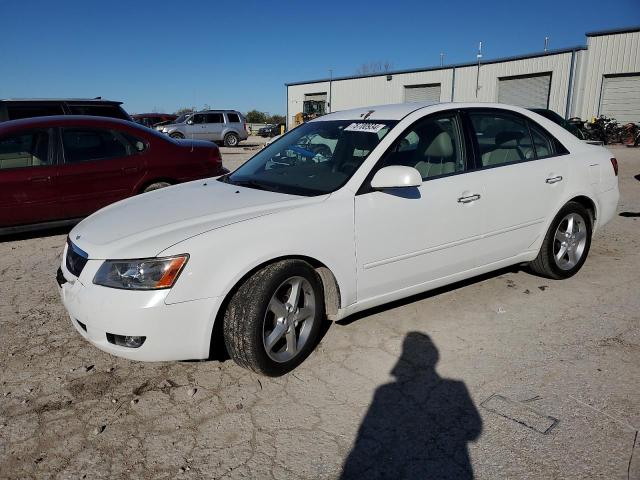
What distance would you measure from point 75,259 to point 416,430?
2157 millimetres

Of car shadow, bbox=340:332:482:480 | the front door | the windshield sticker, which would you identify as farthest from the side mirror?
car shadow, bbox=340:332:482:480

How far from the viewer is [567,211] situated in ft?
14.5

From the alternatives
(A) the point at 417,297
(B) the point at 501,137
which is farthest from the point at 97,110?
(B) the point at 501,137

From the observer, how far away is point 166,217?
10.1 ft

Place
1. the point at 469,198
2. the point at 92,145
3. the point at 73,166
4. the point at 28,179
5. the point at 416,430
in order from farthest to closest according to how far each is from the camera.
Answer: the point at 92,145, the point at 73,166, the point at 28,179, the point at 469,198, the point at 416,430

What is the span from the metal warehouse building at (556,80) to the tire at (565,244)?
14.5 meters

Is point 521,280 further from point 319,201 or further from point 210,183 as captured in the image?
point 210,183

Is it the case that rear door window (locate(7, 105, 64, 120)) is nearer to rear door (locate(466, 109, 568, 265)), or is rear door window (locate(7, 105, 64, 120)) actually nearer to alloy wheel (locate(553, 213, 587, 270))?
rear door (locate(466, 109, 568, 265))

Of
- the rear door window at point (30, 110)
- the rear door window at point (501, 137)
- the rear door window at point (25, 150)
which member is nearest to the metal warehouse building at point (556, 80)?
the rear door window at point (30, 110)

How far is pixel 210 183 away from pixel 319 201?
4.18 feet

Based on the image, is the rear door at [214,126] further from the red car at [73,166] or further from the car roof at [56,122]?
the car roof at [56,122]

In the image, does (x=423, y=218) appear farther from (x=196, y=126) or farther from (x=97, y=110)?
(x=196, y=126)

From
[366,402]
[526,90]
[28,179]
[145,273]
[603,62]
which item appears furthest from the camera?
[526,90]

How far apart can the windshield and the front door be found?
21 centimetres
